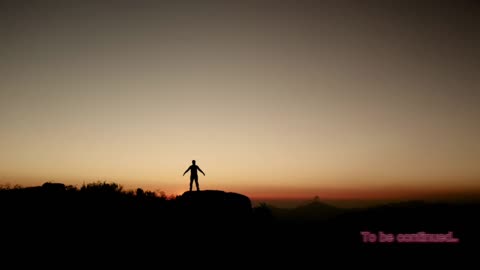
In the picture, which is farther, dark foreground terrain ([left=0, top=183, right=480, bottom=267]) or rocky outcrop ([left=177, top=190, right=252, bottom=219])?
rocky outcrop ([left=177, top=190, right=252, bottom=219])

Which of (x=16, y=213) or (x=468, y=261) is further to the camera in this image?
(x=468, y=261)

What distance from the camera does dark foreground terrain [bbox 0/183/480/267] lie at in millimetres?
14062

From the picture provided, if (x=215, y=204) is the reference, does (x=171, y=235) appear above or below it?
below

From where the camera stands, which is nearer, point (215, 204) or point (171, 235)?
point (171, 235)

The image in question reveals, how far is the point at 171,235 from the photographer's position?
54.3ft

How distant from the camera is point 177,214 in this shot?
19141 mm

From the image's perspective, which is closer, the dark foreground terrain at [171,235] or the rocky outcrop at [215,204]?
the dark foreground terrain at [171,235]

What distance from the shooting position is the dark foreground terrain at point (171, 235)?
14062 mm

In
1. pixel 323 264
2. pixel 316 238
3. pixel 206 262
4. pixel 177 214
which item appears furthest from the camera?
pixel 316 238

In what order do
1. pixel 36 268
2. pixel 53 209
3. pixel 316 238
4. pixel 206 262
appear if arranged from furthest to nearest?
pixel 316 238
pixel 53 209
pixel 206 262
pixel 36 268

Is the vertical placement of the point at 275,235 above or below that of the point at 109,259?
below

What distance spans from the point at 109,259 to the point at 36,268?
2.66m

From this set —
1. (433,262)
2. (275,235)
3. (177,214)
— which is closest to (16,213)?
(177,214)

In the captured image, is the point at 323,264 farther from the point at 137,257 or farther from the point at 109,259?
the point at 109,259
